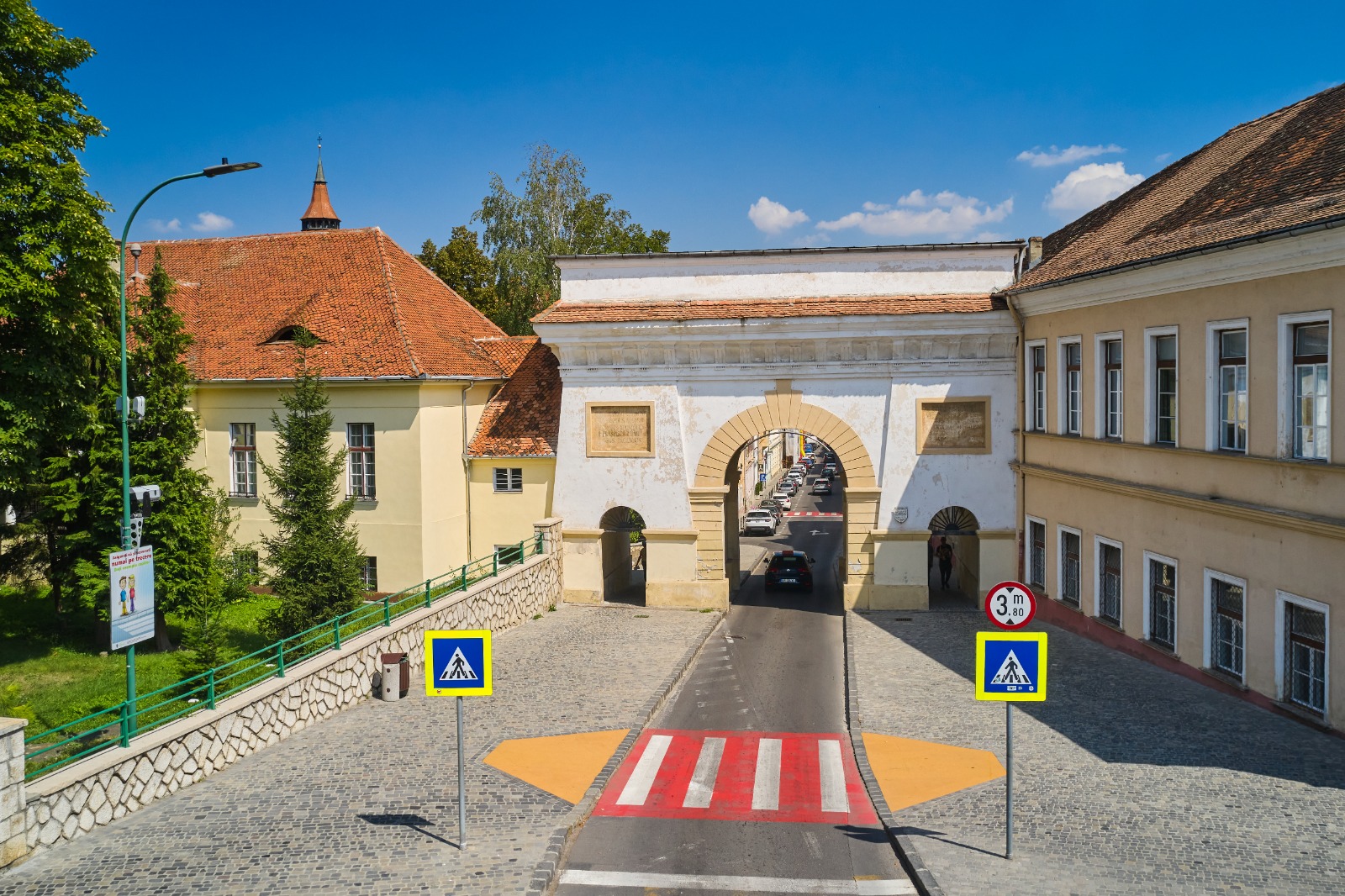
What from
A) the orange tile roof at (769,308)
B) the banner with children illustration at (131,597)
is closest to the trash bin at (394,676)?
the banner with children illustration at (131,597)

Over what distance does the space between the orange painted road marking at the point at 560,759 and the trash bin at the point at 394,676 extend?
3038mm

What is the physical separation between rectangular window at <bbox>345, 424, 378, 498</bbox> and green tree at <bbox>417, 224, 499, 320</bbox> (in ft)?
66.3

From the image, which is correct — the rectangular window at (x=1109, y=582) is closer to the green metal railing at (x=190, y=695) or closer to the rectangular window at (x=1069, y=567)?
the rectangular window at (x=1069, y=567)

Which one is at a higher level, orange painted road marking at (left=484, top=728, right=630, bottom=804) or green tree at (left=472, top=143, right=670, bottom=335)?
green tree at (left=472, top=143, right=670, bottom=335)

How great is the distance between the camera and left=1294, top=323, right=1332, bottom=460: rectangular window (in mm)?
13891

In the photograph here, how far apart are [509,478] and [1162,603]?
1690 cm

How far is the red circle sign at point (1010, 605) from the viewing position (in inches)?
430

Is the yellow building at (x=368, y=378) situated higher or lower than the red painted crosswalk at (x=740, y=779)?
higher

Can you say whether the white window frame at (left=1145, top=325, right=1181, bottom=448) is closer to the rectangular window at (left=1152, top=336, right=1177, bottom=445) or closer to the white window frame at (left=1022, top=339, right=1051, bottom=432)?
the rectangular window at (left=1152, top=336, right=1177, bottom=445)

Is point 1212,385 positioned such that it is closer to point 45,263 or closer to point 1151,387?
point 1151,387

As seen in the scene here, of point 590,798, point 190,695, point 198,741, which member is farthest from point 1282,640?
point 190,695

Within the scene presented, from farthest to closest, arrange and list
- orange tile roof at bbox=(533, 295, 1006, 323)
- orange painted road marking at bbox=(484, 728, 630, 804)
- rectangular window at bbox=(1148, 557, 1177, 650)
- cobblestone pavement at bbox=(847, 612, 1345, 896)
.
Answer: orange tile roof at bbox=(533, 295, 1006, 323)
rectangular window at bbox=(1148, 557, 1177, 650)
orange painted road marking at bbox=(484, 728, 630, 804)
cobblestone pavement at bbox=(847, 612, 1345, 896)

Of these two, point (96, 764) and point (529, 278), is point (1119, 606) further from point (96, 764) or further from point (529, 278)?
point (529, 278)

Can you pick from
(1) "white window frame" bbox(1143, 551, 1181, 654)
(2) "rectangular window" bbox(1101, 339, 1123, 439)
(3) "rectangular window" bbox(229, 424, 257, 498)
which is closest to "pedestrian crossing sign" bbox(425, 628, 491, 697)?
(1) "white window frame" bbox(1143, 551, 1181, 654)
